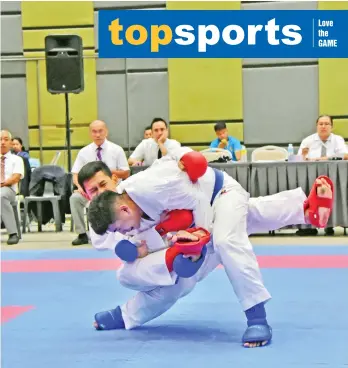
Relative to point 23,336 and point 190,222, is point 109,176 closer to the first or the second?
point 190,222

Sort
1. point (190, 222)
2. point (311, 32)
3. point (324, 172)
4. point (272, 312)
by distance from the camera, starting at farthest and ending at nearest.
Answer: point (311, 32), point (324, 172), point (272, 312), point (190, 222)

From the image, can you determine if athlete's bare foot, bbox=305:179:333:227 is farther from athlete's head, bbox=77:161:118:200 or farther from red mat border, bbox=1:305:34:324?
red mat border, bbox=1:305:34:324

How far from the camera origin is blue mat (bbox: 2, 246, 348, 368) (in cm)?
254

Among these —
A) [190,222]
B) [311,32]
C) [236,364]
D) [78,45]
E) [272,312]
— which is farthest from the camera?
[311,32]

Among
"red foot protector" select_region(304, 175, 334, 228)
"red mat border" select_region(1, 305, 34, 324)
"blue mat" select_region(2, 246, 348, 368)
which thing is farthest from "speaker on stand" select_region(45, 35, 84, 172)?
"red foot protector" select_region(304, 175, 334, 228)

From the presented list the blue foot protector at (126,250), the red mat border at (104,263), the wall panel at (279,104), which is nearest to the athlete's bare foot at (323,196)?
the blue foot protector at (126,250)

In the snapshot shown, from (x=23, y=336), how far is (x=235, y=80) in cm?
858

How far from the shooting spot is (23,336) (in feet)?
9.87

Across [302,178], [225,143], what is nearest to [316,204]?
[302,178]

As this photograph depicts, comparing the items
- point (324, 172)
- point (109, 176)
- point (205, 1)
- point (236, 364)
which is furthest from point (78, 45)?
point (236, 364)

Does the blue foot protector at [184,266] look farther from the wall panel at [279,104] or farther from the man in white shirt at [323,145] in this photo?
the wall panel at [279,104]

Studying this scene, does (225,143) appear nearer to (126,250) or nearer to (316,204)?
(316,204)

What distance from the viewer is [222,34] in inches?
430

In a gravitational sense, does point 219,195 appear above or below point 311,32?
below
